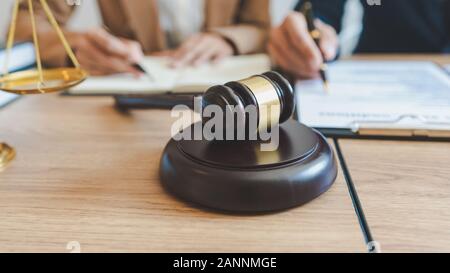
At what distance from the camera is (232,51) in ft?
3.34

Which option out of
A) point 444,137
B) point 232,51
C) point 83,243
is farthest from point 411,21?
point 83,243

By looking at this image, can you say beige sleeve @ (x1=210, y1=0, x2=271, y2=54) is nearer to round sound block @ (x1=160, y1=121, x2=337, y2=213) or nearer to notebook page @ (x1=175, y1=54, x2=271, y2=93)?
notebook page @ (x1=175, y1=54, x2=271, y2=93)

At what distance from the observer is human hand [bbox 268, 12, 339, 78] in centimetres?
74

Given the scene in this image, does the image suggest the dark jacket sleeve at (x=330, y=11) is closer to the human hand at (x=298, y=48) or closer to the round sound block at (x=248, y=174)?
the human hand at (x=298, y=48)

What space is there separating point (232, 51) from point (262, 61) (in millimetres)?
146

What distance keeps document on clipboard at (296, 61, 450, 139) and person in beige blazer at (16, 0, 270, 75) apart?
0.30 metres

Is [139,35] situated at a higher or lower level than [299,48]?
lower

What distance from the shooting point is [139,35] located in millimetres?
1165

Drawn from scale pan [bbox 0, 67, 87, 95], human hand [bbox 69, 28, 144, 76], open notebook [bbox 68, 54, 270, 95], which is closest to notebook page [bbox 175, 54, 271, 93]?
open notebook [bbox 68, 54, 270, 95]

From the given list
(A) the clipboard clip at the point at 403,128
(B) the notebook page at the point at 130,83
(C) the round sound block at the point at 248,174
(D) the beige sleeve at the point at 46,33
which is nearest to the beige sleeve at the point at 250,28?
(B) the notebook page at the point at 130,83

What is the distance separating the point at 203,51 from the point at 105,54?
24cm

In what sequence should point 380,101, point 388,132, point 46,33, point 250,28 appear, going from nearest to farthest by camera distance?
point 388,132 < point 380,101 < point 46,33 < point 250,28

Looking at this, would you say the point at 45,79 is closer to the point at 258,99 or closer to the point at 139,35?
the point at 258,99

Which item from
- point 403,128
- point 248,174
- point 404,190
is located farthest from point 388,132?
point 248,174
